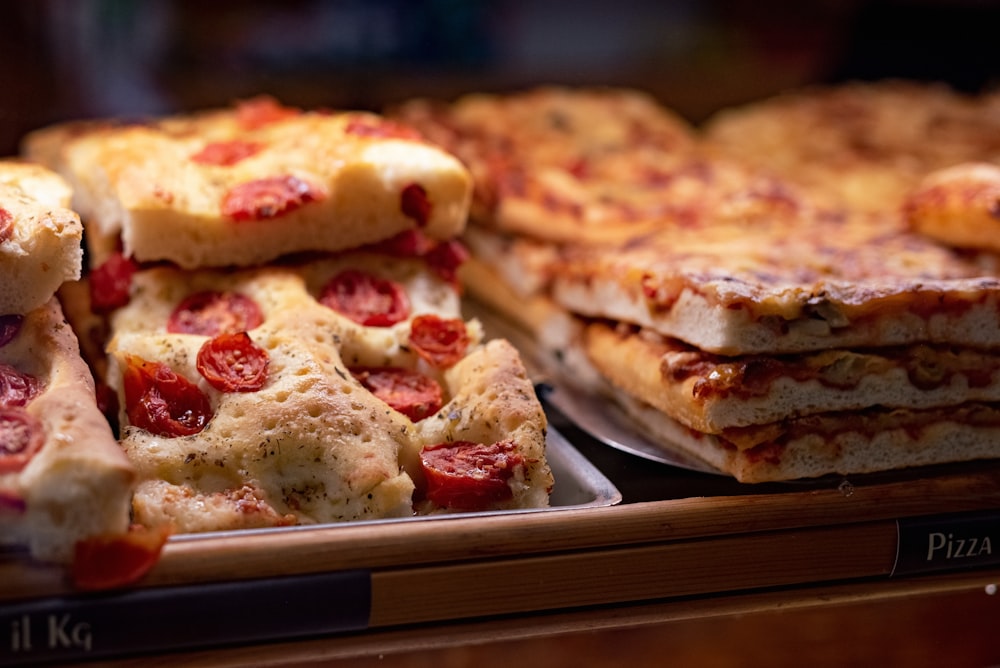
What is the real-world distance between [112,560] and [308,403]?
610mm

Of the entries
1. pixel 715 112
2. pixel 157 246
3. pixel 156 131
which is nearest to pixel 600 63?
pixel 715 112

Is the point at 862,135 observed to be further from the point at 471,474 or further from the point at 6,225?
the point at 6,225

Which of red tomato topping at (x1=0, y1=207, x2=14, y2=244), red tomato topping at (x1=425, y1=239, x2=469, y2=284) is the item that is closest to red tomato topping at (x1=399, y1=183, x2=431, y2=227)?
red tomato topping at (x1=425, y1=239, x2=469, y2=284)

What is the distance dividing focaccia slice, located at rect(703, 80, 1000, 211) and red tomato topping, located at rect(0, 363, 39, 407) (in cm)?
346

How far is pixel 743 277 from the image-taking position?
3154 millimetres

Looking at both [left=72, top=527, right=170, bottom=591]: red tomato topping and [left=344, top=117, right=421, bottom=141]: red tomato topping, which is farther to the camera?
[left=344, top=117, right=421, bottom=141]: red tomato topping

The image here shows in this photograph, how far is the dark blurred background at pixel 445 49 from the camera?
4504 mm

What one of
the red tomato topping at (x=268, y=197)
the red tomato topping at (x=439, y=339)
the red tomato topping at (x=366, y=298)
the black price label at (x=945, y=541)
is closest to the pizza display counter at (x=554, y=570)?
the black price label at (x=945, y=541)

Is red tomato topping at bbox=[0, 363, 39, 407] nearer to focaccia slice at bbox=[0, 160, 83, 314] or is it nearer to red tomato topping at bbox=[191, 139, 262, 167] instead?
Answer: focaccia slice at bbox=[0, 160, 83, 314]

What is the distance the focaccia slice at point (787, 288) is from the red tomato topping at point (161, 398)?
1.34m

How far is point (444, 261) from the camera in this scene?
3395 millimetres

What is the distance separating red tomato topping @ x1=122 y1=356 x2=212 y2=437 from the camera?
8.54 ft

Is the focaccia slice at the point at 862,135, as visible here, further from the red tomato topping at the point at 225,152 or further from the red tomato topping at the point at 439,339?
the red tomato topping at the point at 225,152

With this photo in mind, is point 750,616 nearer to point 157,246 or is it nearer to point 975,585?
point 975,585
